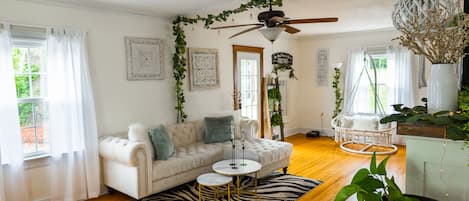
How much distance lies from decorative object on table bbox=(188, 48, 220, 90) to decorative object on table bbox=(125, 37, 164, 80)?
60cm

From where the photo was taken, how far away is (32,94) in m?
3.60

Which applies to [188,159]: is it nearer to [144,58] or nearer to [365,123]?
[144,58]

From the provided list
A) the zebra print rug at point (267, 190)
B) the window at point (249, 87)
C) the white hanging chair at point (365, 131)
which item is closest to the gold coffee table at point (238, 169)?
the zebra print rug at point (267, 190)

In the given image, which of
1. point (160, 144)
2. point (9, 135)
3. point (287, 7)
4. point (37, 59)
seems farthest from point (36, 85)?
point (287, 7)

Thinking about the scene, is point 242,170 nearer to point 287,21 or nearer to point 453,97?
point 287,21

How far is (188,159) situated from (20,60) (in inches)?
85.1

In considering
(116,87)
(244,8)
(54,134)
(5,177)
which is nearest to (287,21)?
(244,8)

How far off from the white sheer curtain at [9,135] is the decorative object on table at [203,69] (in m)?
2.50

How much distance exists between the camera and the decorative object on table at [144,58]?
14.5 ft

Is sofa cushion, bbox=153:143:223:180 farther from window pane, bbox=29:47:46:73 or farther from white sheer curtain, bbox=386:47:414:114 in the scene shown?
white sheer curtain, bbox=386:47:414:114

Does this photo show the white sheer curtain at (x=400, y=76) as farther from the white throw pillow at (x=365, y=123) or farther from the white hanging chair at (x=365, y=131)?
the white throw pillow at (x=365, y=123)

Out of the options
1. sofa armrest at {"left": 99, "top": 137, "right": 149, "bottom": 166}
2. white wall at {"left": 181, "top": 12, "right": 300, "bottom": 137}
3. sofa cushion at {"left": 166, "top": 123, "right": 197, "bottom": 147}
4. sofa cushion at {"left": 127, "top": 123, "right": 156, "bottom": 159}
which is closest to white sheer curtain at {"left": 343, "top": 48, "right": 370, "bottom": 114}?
white wall at {"left": 181, "top": 12, "right": 300, "bottom": 137}

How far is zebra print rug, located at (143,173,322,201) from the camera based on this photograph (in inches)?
152

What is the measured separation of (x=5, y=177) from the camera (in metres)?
3.34
